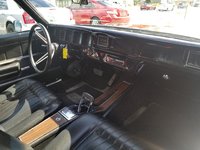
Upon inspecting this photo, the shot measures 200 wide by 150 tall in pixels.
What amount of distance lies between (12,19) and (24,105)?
2062mm

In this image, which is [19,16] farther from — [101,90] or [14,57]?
[101,90]

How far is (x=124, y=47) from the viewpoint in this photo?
232 cm

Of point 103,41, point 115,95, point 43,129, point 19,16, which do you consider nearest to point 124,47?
point 103,41

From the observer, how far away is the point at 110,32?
2.42 meters

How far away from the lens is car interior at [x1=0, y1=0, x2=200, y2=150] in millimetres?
1848

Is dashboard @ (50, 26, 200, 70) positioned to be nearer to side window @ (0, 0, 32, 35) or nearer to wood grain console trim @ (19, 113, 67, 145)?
side window @ (0, 0, 32, 35)

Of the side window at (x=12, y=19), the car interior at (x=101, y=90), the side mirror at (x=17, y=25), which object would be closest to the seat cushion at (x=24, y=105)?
the car interior at (x=101, y=90)

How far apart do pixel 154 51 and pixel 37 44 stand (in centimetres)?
162

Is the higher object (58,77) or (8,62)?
(8,62)

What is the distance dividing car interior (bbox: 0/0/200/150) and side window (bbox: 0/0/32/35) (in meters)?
0.22

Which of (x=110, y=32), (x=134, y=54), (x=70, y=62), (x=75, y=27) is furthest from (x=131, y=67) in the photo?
(x=70, y=62)

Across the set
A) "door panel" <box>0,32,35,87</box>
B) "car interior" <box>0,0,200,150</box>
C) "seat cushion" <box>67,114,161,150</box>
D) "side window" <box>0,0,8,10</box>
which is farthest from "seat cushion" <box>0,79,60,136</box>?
"side window" <box>0,0,8,10</box>

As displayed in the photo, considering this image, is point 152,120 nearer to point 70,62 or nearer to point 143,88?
point 143,88

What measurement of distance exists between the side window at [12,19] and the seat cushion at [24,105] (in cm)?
84
